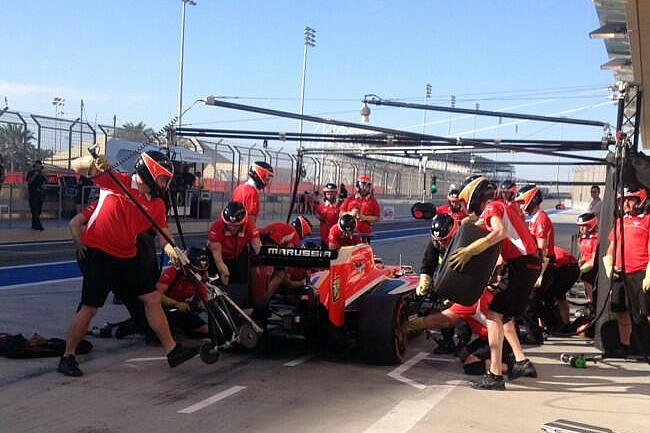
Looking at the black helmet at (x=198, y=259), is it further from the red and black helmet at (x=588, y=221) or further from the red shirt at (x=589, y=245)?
the red shirt at (x=589, y=245)

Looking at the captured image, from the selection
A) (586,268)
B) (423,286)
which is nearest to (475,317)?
(423,286)

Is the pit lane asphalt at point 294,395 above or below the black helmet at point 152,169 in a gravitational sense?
below

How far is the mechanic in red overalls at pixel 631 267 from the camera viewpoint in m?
7.87

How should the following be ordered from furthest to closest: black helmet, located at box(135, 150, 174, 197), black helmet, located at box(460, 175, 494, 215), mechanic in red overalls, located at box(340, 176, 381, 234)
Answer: mechanic in red overalls, located at box(340, 176, 381, 234)
black helmet, located at box(460, 175, 494, 215)
black helmet, located at box(135, 150, 174, 197)

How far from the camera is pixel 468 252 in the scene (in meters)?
6.27

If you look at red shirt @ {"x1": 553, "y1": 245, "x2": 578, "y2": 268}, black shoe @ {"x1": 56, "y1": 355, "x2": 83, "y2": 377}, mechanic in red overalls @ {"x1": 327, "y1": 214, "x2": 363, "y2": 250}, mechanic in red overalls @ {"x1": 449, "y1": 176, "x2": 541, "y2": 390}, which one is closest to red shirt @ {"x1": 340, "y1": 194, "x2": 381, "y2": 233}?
mechanic in red overalls @ {"x1": 327, "y1": 214, "x2": 363, "y2": 250}

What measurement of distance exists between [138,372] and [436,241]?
3.26m

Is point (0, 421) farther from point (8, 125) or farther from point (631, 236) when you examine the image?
point (8, 125)

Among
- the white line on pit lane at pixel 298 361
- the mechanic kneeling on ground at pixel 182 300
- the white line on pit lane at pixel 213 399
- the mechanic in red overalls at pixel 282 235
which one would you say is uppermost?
the mechanic in red overalls at pixel 282 235

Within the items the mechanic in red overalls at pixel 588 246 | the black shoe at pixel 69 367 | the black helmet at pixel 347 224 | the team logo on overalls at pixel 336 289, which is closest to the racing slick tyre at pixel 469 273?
the team logo on overalls at pixel 336 289

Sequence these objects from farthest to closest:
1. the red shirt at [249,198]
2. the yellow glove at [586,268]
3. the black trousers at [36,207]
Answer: the black trousers at [36,207] < the yellow glove at [586,268] < the red shirt at [249,198]

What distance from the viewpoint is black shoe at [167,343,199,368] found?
6.34 meters

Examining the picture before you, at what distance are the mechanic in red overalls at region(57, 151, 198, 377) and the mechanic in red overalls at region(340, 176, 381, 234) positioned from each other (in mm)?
5335

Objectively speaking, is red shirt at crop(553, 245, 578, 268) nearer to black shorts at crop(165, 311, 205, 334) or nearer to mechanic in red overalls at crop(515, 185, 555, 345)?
mechanic in red overalls at crop(515, 185, 555, 345)
